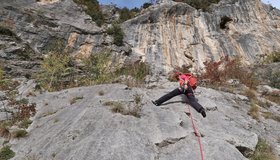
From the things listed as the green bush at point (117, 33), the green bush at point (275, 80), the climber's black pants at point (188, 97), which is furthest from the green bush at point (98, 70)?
the green bush at point (117, 33)

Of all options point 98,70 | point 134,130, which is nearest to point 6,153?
point 134,130

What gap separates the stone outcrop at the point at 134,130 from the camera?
8297 millimetres

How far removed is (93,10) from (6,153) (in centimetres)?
3478

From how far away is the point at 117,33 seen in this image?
37.6 m

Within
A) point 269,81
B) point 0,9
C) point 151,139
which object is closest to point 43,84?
point 151,139

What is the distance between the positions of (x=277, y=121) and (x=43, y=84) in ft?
35.8

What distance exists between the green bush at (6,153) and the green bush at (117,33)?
26.9 metres

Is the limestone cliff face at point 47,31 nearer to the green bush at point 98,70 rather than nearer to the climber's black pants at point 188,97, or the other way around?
the green bush at point 98,70

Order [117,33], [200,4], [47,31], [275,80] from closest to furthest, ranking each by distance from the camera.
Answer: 1. [275,80]
2. [47,31]
3. [117,33]
4. [200,4]

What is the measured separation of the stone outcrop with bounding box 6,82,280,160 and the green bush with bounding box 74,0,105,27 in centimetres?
2907

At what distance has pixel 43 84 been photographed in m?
17.1

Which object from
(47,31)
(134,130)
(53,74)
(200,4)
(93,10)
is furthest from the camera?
(200,4)

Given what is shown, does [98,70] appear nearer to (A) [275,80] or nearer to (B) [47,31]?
(A) [275,80]

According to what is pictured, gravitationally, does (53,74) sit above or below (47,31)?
below
